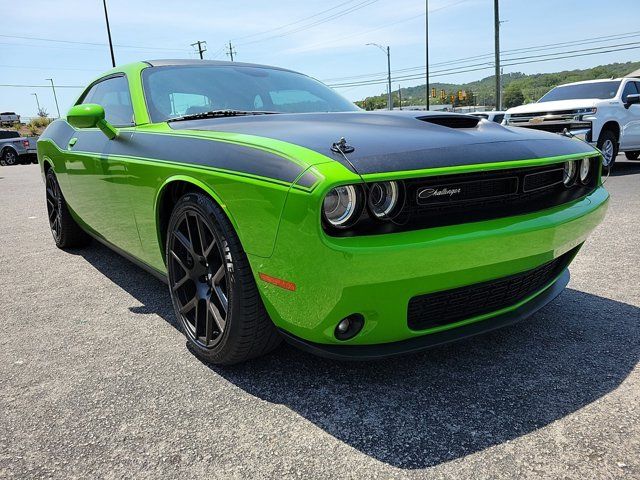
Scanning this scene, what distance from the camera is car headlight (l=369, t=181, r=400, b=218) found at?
5.53 ft

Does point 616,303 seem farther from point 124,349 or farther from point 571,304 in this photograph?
point 124,349

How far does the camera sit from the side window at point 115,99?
2986 millimetres

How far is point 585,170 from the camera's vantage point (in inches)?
93.9

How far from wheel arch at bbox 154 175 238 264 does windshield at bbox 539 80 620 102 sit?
9.14 meters

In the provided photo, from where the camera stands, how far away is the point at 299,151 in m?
1.71

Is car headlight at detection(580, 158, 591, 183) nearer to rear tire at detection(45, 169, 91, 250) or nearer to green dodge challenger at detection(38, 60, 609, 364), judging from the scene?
green dodge challenger at detection(38, 60, 609, 364)

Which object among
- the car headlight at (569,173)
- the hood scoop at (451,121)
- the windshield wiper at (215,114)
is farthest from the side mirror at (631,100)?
the windshield wiper at (215,114)

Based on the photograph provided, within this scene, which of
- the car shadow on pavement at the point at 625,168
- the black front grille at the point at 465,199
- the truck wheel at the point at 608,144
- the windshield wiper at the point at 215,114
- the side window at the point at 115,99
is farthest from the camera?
the car shadow on pavement at the point at 625,168

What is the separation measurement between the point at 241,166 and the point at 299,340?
658mm

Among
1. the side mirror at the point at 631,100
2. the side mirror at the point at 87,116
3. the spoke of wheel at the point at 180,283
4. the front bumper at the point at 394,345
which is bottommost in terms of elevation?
the front bumper at the point at 394,345

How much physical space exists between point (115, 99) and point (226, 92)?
82 cm

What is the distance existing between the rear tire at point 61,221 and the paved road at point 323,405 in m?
1.51

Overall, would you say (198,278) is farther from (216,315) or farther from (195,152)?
(195,152)

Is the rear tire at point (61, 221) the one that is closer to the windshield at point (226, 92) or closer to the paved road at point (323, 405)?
the paved road at point (323, 405)
